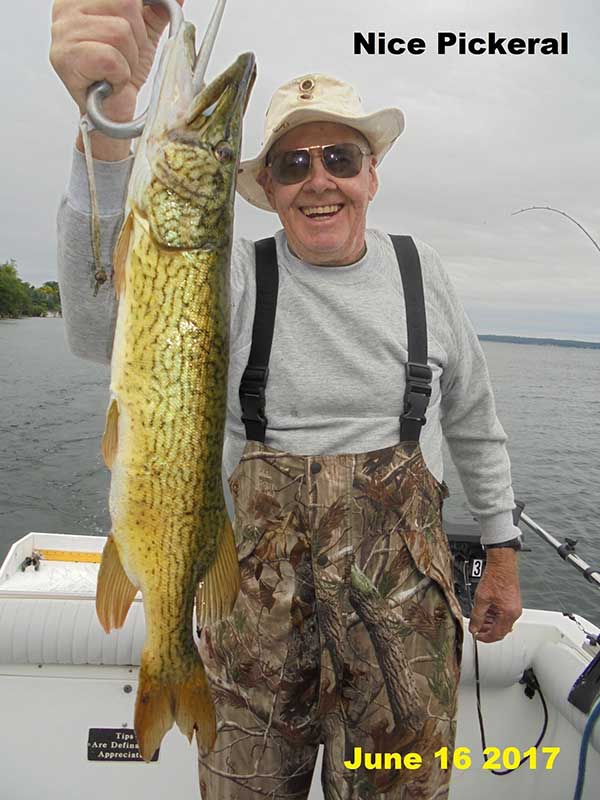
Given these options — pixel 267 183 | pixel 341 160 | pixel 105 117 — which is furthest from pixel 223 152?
pixel 267 183

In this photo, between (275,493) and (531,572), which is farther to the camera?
(531,572)

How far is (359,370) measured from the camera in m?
2.20

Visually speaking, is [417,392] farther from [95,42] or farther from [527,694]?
[527,694]

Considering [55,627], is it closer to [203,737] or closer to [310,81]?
[203,737]

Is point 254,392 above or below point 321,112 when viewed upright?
below

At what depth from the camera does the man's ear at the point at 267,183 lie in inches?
97.3

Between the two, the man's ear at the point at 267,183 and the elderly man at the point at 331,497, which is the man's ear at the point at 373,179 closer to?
the elderly man at the point at 331,497

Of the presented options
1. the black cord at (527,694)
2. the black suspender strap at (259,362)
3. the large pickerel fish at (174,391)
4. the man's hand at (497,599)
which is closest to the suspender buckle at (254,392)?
the black suspender strap at (259,362)

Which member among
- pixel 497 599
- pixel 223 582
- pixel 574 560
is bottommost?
pixel 574 560

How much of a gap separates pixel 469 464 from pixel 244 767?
1.42 meters

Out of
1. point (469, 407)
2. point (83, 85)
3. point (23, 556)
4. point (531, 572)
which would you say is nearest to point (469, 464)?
point (469, 407)

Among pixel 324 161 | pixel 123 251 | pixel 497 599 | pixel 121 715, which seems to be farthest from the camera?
pixel 121 715

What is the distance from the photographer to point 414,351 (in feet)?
7.38

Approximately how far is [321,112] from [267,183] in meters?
0.38
